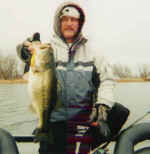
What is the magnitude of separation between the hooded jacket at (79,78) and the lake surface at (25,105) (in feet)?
1.10

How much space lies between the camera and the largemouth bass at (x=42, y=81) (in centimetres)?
197

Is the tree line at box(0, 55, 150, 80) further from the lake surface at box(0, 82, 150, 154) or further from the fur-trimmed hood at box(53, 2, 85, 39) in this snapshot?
the fur-trimmed hood at box(53, 2, 85, 39)

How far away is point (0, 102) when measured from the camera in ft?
9.37

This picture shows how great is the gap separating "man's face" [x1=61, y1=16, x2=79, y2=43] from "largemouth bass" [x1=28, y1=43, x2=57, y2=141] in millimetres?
302

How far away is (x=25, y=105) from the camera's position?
2.62m

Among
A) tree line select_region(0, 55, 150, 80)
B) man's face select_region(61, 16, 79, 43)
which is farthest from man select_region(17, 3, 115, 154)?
tree line select_region(0, 55, 150, 80)

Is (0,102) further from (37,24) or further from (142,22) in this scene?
(142,22)

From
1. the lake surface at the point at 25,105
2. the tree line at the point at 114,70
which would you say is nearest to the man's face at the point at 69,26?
the tree line at the point at 114,70

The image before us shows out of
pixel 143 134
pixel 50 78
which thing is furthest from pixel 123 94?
pixel 50 78

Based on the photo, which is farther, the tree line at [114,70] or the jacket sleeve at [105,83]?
the tree line at [114,70]

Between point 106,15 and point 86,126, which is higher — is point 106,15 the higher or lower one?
the higher one

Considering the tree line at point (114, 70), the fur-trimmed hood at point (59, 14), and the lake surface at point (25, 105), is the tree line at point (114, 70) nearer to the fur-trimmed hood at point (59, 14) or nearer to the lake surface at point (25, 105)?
the lake surface at point (25, 105)

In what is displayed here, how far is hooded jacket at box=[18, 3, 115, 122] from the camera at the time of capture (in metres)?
2.19

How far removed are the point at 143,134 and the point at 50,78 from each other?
0.82 metres
